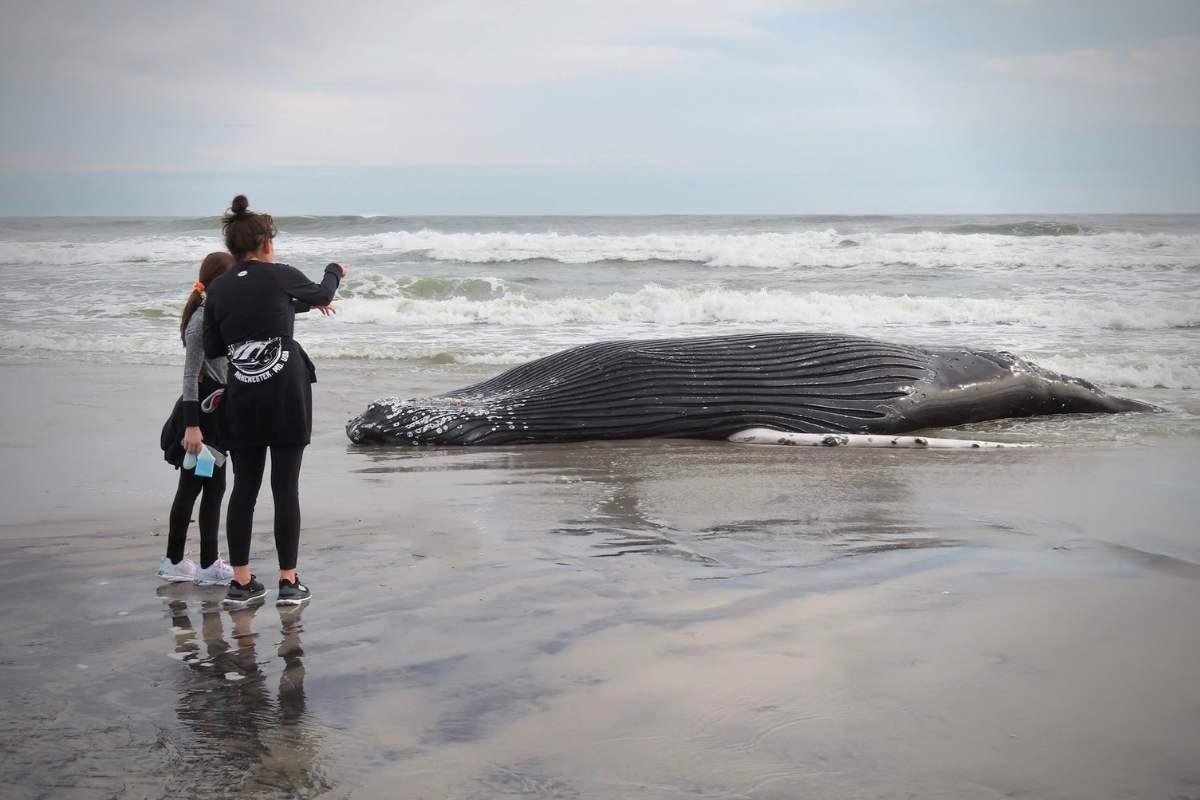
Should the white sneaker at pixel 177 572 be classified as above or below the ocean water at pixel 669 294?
below

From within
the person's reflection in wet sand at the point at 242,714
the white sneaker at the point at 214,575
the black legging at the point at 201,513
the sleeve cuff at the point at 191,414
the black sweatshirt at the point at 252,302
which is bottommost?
the white sneaker at the point at 214,575

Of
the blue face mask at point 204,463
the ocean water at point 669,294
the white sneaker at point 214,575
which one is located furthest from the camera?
the ocean water at point 669,294

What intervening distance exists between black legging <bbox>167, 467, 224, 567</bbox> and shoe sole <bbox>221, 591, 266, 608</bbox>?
1.60ft

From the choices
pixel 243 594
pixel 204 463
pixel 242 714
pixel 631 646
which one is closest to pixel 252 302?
pixel 204 463

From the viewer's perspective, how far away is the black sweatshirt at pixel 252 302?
4.55m

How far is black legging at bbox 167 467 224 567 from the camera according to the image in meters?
4.87

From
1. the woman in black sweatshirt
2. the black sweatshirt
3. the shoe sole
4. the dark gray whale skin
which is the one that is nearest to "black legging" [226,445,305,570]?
the woman in black sweatshirt

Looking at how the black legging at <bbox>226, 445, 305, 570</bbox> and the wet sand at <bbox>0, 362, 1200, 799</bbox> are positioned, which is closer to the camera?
the wet sand at <bbox>0, 362, 1200, 799</bbox>

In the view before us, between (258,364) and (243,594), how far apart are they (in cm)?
100

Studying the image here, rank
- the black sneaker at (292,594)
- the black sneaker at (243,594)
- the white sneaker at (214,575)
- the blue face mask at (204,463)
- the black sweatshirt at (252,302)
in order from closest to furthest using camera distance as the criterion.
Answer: the black sneaker at (292,594) → the black sneaker at (243,594) → the black sweatshirt at (252,302) → the white sneaker at (214,575) → the blue face mask at (204,463)

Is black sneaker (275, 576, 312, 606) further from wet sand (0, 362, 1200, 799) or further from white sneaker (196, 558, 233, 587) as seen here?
white sneaker (196, 558, 233, 587)

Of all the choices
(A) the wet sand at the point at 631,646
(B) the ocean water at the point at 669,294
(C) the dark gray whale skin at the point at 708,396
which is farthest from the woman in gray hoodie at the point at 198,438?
(B) the ocean water at the point at 669,294

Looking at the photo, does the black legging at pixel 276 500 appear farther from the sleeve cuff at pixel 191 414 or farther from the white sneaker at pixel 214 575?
the sleeve cuff at pixel 191 414

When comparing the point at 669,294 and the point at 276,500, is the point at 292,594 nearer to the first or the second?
the point at 276,500
